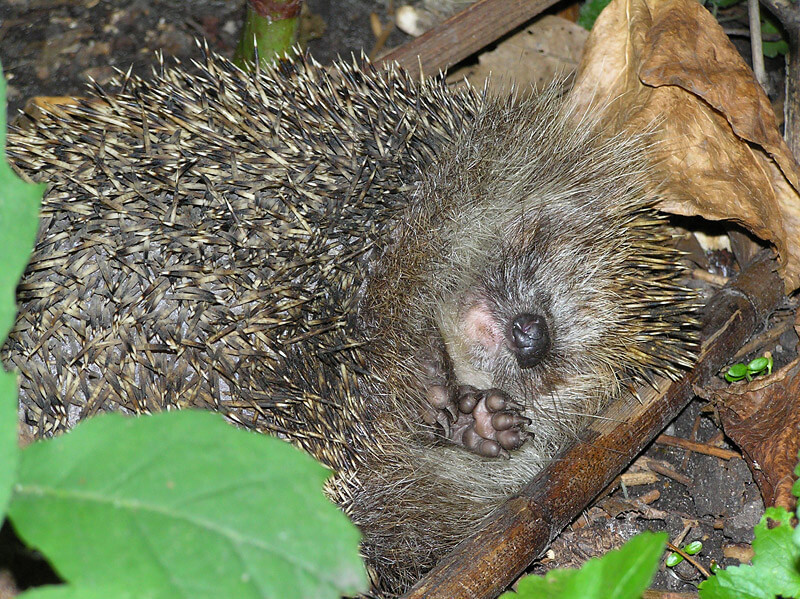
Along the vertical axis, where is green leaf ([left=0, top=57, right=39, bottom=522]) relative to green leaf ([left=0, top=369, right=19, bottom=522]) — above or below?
above

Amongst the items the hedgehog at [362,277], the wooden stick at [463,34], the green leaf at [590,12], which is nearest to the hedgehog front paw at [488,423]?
the hedgehog at [362,277]

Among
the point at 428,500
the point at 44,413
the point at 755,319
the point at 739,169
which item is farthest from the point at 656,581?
the point at 44,413

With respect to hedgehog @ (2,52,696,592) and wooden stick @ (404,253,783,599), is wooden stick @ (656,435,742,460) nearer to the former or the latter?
wooden stick @ (404,253,783,599)

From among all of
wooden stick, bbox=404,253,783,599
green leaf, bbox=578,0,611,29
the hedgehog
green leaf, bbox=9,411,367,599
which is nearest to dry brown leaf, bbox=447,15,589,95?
green leaf, bbox=578,0,611,29

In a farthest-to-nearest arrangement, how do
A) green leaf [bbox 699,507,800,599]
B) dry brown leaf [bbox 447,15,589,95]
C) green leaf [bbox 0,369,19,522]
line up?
dry brown leaf [bbox 447,15,589,95], green leaf [bbox 699,507,800,599], green leaf [bbox 0,369,19,522]

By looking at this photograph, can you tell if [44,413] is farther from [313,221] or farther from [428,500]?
[428,500]
